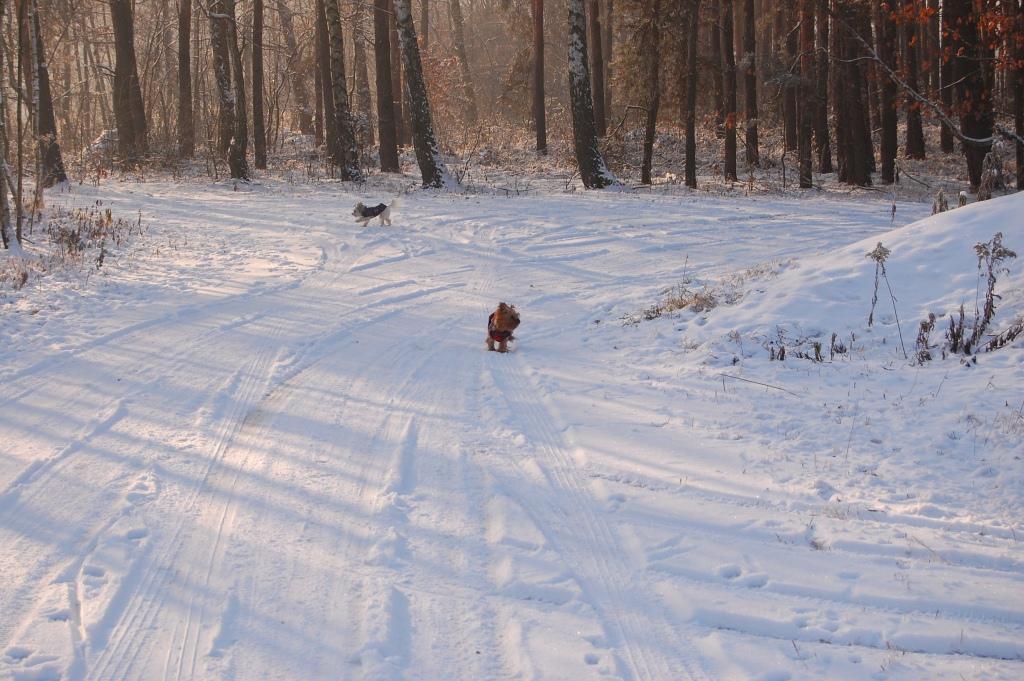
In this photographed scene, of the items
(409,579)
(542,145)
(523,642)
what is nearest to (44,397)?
(409,579)

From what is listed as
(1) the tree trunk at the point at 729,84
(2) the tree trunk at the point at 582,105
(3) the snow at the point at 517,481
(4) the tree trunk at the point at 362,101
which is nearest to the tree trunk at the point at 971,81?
(1) the tree trunk at the point at 729,84

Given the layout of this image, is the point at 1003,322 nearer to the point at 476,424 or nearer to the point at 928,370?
the point at 928,370

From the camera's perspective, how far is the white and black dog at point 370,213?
1558cm

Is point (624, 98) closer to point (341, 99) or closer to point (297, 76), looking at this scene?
point (341, 99)

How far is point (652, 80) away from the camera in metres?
21.0

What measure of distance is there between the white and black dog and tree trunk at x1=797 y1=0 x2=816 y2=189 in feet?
38.4

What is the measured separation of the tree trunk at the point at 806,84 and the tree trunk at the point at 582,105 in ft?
17.3

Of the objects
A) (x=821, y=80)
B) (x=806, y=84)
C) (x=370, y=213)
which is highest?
(x=806, y=84)

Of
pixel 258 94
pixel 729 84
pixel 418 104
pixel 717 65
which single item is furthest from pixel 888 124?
pixel 258 94

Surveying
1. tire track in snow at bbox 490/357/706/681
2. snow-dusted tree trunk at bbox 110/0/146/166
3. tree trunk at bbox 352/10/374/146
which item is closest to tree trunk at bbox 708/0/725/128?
tree trunk at bbox 352/10/374/146

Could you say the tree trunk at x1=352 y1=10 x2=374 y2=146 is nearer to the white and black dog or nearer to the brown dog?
the white and black dog

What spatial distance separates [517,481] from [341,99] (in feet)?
59.9

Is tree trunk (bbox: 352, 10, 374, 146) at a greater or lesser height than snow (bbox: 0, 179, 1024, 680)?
greater

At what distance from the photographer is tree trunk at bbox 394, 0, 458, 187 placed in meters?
19.7
